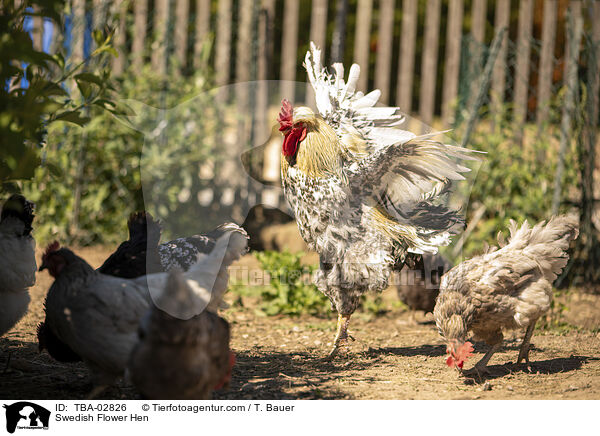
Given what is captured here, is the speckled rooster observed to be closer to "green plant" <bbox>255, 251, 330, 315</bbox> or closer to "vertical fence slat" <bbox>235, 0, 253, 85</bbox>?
"green plant" <bbox>255, 251, 330, 315</bbox>

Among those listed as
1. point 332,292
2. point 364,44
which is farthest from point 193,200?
point 332,292

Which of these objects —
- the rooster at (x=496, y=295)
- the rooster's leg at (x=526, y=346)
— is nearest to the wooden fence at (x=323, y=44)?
the rooster at (x=496, y=295)

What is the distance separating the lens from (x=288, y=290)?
4797mm

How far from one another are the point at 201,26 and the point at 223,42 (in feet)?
1.07

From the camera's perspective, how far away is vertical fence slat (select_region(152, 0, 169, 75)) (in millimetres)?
6457

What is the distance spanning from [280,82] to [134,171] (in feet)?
7.02

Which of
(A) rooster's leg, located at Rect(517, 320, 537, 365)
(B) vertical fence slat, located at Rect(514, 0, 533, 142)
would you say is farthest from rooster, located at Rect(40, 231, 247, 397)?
(B) vertical fence slat, located at Rect(514, 0, 533, 142)

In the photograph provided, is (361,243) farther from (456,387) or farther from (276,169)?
(276,169)

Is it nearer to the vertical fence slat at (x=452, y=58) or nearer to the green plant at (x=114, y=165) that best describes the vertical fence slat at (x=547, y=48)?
the vertical fence slat at (x=452, y=58)

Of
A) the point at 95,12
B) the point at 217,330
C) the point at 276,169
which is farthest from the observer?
the point at 276,169

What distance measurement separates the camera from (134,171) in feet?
20.3

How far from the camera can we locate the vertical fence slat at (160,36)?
6457mm

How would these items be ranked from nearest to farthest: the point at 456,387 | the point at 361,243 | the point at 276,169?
the point at 456,387
the point at 361,243
the point at 276,169
